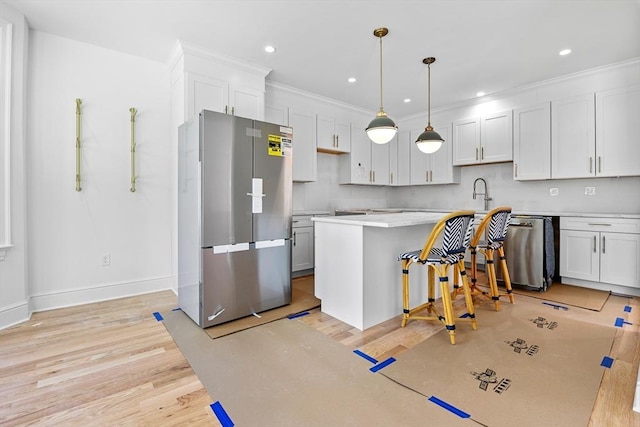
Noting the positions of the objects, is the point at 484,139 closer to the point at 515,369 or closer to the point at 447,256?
the point at 447,256

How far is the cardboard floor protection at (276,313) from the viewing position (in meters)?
2.58

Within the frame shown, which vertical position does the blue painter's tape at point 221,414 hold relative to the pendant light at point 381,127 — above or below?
below

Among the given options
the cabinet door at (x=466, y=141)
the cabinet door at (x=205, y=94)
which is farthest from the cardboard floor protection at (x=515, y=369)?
the cabinet door at (x=205, y=94)

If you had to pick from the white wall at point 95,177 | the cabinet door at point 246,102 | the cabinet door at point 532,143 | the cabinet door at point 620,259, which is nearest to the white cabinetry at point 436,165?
the cabinet door at point 532,143

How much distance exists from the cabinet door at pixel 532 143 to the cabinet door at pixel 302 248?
308cm

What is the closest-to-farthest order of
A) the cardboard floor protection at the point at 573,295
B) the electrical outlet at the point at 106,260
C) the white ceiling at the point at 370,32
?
the white ceiling at the point at 370,32 < the cardboard floor protection at the point at 573,295 < the electrical outlet at the point at 106,260

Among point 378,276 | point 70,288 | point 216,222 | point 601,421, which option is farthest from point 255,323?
point 601,421

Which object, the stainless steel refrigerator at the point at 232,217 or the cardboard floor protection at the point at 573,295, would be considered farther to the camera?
the cardboard floor protection at the point at 573,295

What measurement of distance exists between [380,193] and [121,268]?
457 cm

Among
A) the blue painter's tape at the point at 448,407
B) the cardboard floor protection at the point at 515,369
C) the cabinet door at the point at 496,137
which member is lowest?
the blue painter's tape at the point at 448,407

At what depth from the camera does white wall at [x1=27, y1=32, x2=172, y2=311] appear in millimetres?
2979

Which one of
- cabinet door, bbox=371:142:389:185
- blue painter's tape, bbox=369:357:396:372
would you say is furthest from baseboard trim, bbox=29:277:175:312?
cabinet door, bbox=371:142:389:185

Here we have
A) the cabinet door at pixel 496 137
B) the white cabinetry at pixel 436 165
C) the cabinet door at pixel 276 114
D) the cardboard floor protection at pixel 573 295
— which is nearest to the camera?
the cardboard floor protection at pixel 573 295

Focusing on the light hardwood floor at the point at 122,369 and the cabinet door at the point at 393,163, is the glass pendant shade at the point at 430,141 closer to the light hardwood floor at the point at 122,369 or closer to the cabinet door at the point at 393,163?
the light hardwood floor at the point at 122,369
